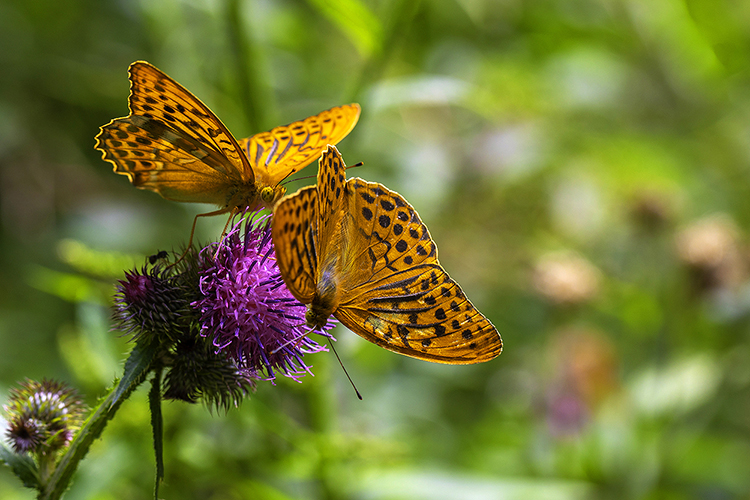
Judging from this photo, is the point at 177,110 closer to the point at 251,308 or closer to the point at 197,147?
the point at 197,147

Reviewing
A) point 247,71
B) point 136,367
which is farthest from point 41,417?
point 247,71

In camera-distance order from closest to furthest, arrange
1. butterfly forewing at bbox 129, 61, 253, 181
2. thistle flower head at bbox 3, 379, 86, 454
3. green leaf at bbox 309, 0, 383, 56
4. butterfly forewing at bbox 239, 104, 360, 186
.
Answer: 1. thistle flower head at bbox 3, 379, 86, 454
2. butterfly forewing at bbox 129, 61, 253, 181
3. butterfly forewing at bbox 239, 104, 360, 186
4. green leaf at bbox 309, 0, 383, 56

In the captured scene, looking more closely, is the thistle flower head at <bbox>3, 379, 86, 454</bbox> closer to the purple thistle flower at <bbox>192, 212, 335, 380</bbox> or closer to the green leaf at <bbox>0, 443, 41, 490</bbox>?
the green leaf at <bbox>0, 443, 41, 490</bbox>

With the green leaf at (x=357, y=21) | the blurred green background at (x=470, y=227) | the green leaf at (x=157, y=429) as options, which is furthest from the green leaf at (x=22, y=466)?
the green leaf at (x=357, y=21)

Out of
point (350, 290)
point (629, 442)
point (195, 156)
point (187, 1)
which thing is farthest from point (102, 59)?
point (629, 442)

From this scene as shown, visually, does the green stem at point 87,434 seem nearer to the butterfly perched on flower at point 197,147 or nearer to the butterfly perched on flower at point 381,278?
the butterfly perched on flower at point 381,278

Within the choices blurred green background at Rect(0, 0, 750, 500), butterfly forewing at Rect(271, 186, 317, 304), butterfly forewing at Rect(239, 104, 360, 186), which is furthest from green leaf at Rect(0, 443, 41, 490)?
butterfly forewing at Rect(239, 104, 360, 186)
